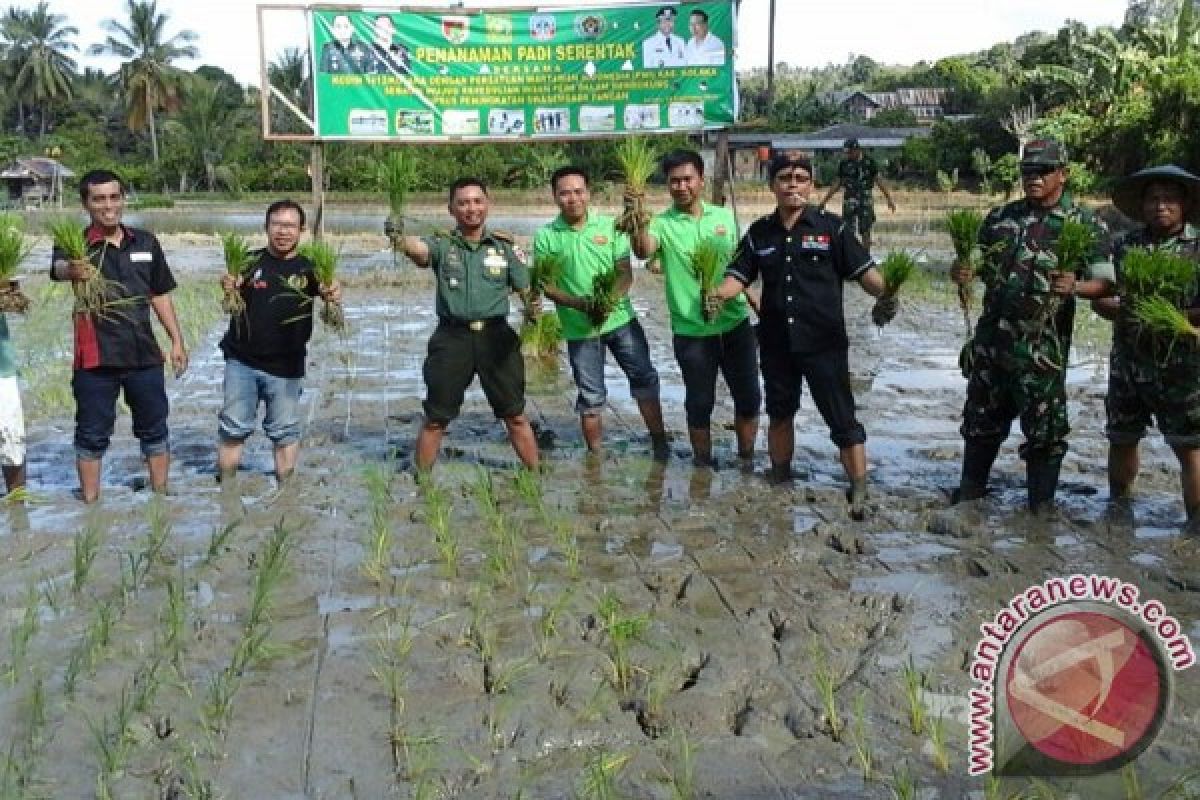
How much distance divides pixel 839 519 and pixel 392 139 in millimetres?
9530

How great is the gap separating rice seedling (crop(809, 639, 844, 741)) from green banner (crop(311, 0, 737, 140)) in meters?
10.0

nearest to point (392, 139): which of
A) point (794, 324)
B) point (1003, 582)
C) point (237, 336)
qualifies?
point (237, 336)

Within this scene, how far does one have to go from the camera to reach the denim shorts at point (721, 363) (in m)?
6.14

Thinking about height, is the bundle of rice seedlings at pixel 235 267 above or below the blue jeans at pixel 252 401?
above

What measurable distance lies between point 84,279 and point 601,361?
2.62m

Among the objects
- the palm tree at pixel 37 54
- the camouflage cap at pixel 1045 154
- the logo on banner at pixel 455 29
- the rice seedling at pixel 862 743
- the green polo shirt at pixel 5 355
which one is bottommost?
→ the rice seedling at pixel 862 743

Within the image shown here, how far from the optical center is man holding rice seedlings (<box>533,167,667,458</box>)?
20.4 feet

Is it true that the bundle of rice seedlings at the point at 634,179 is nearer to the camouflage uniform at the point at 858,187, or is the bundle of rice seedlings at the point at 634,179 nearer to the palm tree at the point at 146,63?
the camouflage uniform at the point at 858,187

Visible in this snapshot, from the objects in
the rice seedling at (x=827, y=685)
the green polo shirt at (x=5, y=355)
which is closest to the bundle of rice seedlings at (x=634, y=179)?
the rice seedling at (x=827, y=685)

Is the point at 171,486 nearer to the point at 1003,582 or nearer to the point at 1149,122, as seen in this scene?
the point at 1003,582

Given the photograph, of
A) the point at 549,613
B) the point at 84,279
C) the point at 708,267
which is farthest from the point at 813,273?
the point at 84,279

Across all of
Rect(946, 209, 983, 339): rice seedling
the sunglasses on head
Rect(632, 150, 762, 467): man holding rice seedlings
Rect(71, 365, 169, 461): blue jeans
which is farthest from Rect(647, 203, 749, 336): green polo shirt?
Rect(71, 365, 169, 461): blue jeans

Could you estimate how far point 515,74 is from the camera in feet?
44.5

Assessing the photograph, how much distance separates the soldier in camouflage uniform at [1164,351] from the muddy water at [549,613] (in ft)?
1.44
